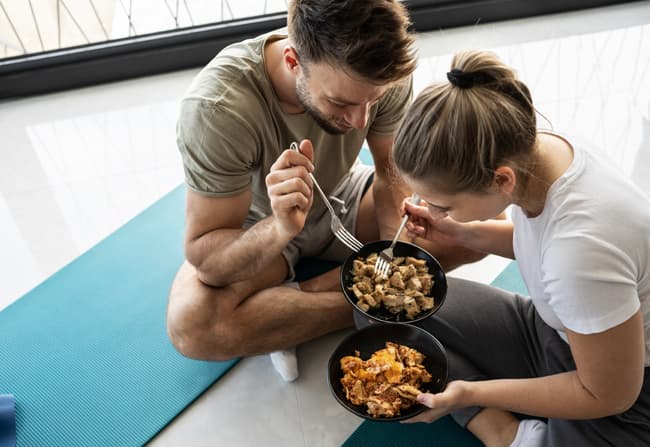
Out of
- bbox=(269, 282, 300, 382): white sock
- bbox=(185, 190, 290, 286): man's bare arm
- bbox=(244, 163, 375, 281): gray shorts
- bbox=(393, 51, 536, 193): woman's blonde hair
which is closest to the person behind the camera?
bbox=(393, 51, 536, 193): woman's blonde hair

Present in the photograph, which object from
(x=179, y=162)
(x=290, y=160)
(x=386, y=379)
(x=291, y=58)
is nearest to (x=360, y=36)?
(x=291, y=58)

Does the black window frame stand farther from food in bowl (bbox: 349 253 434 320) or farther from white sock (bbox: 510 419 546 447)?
white sock (bbox: 510 419 546 447)

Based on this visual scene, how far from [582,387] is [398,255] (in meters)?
0.57

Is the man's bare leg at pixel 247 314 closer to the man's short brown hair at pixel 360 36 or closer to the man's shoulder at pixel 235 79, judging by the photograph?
the man's shoulder at pixel 235 79

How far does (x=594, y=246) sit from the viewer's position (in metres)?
0.99

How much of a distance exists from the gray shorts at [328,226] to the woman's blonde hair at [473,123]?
0.75 m

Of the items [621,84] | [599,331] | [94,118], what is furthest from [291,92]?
[621,84]

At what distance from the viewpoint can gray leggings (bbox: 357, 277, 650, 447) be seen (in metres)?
1.40

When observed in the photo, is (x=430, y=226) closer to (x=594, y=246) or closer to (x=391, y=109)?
(x=391, y=109)

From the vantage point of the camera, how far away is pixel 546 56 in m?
2.91

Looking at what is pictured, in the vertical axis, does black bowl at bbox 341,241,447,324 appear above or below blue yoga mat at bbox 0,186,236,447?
above

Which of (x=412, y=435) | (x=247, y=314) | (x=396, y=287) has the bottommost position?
(x=412, y=435)

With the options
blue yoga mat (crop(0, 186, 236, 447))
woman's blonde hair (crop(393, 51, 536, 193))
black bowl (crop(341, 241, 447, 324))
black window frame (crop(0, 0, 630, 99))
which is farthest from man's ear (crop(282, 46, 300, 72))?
black window frame (crop(0, 0, 630, 99))

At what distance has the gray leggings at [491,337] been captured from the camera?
4.58ft
